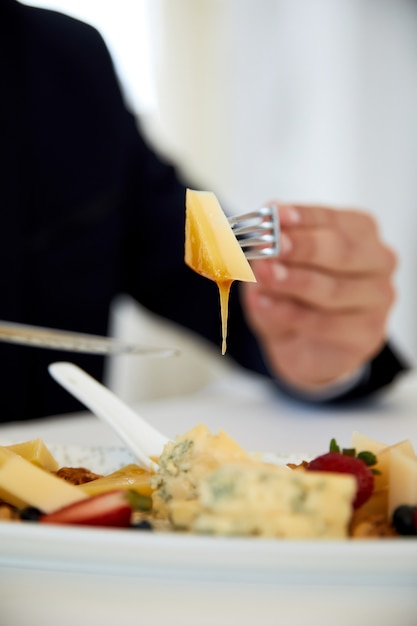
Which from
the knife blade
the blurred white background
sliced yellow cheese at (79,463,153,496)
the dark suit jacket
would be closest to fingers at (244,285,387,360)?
the dark suit jacket

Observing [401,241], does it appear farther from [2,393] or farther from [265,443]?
[265,443]

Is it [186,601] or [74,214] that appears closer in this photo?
[186,601]

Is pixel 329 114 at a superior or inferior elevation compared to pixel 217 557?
superior

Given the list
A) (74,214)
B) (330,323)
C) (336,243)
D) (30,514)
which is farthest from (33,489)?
(74,214)

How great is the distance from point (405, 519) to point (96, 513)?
162 mm

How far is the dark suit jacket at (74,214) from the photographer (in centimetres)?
146

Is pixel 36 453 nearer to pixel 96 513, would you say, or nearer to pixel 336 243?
pixel 96 513

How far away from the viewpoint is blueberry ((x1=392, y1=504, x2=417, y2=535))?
37 cm

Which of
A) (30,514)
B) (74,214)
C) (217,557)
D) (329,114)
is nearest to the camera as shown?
(217,557)

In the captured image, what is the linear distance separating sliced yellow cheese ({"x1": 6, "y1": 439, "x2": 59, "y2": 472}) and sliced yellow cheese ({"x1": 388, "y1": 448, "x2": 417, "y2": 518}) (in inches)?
9.2

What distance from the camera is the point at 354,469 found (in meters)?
0.42

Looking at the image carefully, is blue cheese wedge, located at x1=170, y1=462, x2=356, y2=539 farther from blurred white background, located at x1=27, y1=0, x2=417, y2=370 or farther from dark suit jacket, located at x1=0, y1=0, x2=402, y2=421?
blurred white background, located at x1=27, y1=0, x2=417, y2=370

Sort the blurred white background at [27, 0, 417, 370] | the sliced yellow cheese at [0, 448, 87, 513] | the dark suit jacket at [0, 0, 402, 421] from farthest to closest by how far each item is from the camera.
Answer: the blurred white background at [27, 0, 417, 370], the dark suit jacket at [0, 0, 402, 421], the sliced yellow cheese at [0, 448, 87, 513]

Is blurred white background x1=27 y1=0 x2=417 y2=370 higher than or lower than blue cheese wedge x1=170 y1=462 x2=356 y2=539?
higher
